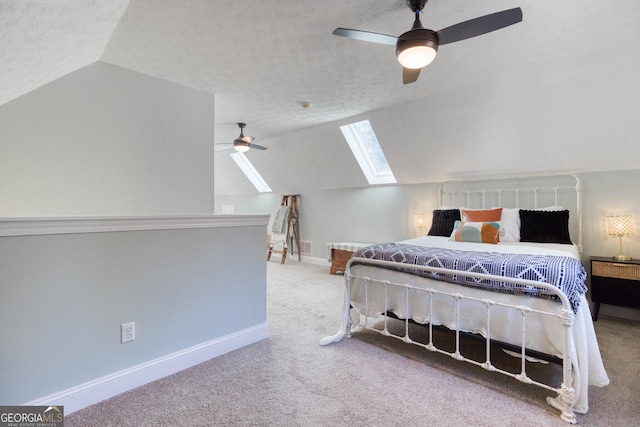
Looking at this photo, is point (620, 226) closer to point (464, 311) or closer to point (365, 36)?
point (464, 311)

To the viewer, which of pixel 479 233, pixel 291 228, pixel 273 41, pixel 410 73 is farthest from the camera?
pixel 291 228

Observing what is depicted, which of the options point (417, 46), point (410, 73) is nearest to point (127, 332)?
point (417, 46)

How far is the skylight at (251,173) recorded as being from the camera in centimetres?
706

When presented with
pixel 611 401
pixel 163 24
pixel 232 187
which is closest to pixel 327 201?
pixel 232 187

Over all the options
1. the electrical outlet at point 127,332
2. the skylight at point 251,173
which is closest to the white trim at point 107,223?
the electrical outlet at point 127,332

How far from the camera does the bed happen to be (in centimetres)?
167

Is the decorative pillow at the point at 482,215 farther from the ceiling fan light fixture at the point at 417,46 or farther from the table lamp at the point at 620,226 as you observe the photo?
the ceiling fan light fixture at the point at 417,46

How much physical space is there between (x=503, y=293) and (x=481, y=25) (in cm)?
157

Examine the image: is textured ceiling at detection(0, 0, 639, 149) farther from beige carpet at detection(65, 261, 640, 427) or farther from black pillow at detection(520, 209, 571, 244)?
beige carpet at detection(65, 261, 640, 427)

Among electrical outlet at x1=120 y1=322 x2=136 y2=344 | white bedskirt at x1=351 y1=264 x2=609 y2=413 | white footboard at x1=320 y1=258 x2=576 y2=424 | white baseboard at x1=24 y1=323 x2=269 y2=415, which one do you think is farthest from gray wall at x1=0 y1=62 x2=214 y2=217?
white bedskirt at x1=351 y1=264 x2=609 y2=413

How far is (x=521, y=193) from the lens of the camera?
12.3ft

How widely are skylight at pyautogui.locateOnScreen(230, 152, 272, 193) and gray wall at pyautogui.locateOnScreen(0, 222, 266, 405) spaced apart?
190 inches

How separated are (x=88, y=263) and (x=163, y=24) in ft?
5.48

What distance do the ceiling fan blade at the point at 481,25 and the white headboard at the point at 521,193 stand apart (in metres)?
2.45
